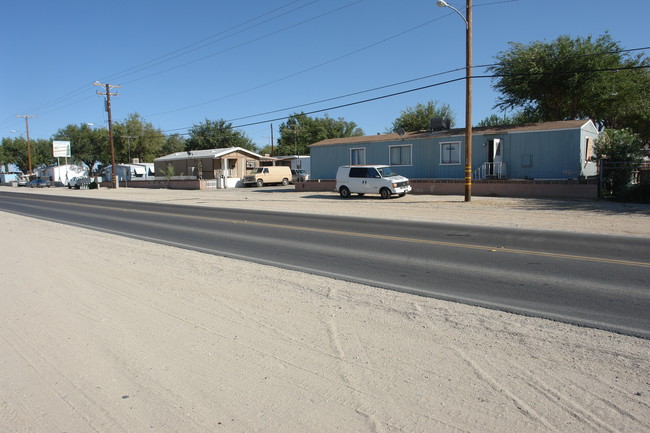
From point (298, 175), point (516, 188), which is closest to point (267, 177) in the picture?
point (298, 175)

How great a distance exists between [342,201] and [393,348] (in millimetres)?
21077

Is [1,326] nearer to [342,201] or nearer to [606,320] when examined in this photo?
[606,320]

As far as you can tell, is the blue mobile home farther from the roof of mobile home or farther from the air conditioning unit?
the air conditioning unit

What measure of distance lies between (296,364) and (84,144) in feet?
293

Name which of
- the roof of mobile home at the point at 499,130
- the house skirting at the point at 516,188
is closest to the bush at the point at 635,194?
the house skirting at the point at 516,188

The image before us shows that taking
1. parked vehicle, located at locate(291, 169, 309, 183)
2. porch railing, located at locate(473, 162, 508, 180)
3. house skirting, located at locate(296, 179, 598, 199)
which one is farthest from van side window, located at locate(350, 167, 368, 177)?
parked vehicle, located at locate(291, 169, 309, 183)

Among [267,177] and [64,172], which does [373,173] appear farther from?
[64,172]

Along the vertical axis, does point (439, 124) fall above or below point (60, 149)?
below

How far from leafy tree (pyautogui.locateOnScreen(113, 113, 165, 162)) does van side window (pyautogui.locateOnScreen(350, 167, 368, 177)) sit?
52.4 m

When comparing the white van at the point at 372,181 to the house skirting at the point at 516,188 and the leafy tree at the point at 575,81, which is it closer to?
the house skirting at the point at 516,188

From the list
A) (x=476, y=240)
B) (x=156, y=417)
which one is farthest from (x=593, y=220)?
(x=156, y=417)

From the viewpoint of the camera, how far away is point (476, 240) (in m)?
11.6

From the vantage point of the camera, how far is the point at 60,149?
234ft

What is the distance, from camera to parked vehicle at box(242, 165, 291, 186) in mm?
43938
